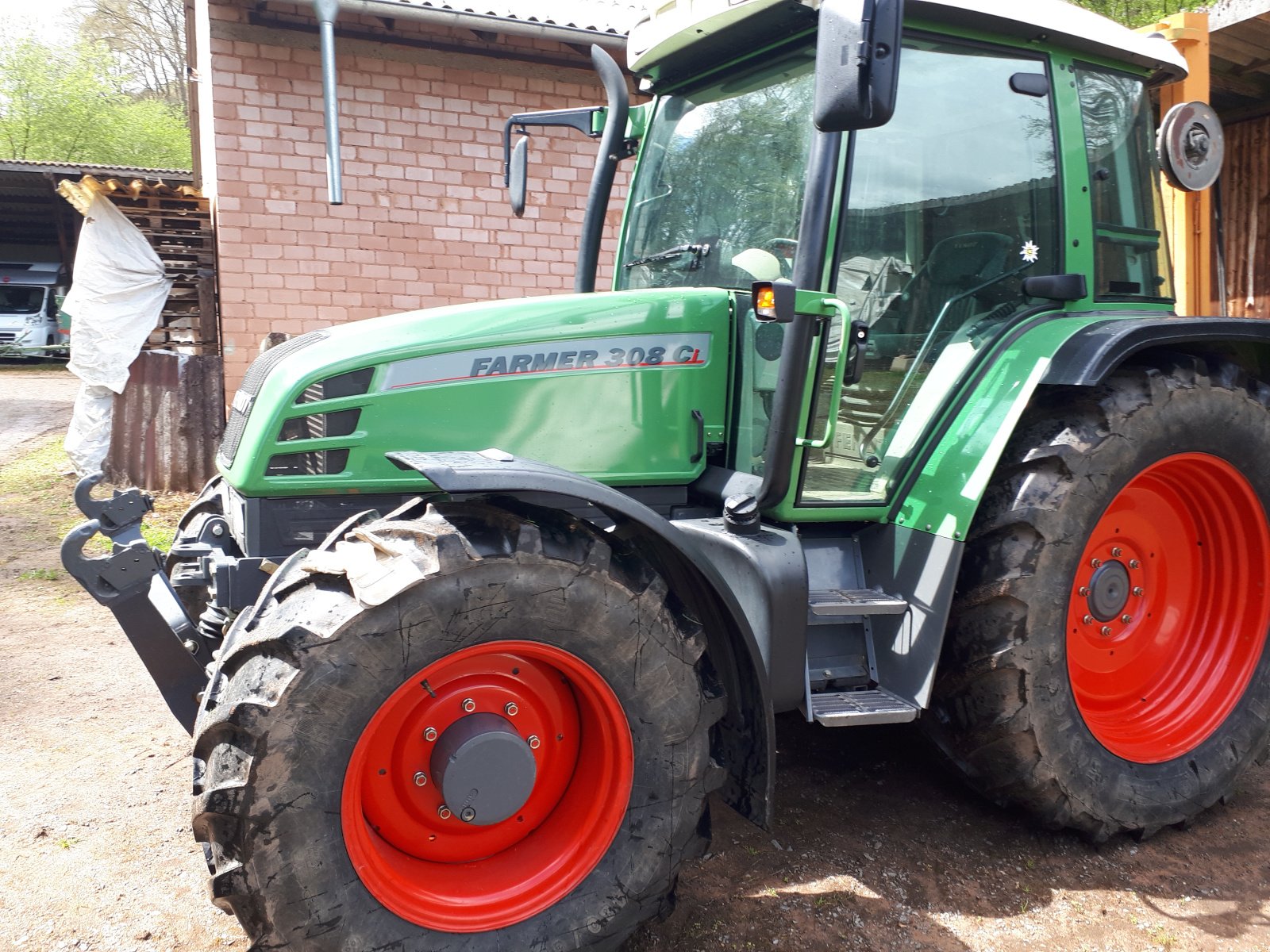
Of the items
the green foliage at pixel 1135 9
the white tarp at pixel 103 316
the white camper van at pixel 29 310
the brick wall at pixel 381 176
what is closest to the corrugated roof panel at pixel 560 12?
the brick wall at pixel 381 176

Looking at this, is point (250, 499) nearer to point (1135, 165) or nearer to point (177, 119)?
point (1135, 165)

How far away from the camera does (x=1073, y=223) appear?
3.33 metres

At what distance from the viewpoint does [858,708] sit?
2828mm

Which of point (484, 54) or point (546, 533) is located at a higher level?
point (484, 54)

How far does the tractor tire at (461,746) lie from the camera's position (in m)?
2.15

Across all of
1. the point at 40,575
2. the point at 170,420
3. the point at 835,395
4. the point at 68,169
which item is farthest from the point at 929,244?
the point at 68,169

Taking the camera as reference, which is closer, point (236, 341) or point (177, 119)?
point (236, 341)

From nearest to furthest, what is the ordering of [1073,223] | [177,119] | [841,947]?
[841,947]
[1073,223]
[177,119]

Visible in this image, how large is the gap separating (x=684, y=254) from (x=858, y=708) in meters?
1.54

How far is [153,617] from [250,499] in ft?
1.38

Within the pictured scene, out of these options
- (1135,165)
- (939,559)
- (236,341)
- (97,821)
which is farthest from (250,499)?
(236,341)

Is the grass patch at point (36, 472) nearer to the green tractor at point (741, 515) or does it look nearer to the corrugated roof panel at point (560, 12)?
the corrugated roof panel at point (560, 12)

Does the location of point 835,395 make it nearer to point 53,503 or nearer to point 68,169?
point 53,503

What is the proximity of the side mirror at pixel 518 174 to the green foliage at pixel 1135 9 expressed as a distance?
1111cm
